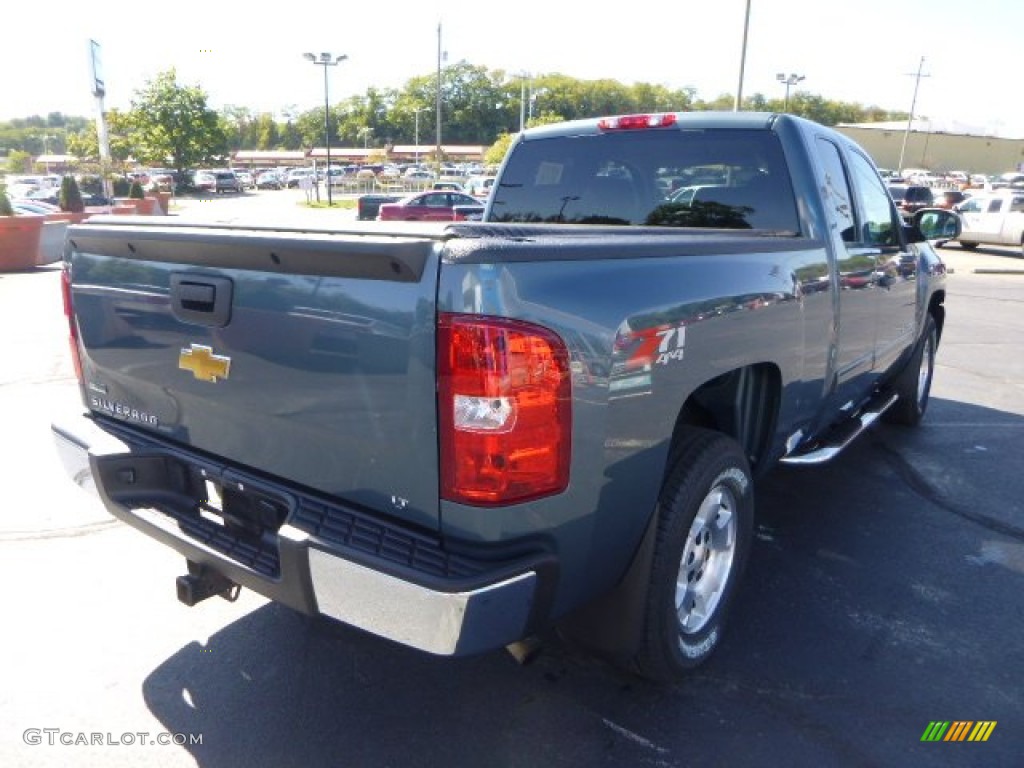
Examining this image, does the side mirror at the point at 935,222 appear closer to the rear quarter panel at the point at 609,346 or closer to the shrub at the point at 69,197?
the rear quarter panel at the point at 609,346

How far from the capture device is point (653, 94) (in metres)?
138

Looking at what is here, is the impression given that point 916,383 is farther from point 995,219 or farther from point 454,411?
point 995,219

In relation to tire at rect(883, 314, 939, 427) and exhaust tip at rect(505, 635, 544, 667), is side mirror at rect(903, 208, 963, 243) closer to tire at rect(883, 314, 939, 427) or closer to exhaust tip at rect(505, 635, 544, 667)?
tire at rect(883, 314, 939, 427)

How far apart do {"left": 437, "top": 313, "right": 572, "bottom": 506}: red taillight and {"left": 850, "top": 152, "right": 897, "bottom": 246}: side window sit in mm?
2909

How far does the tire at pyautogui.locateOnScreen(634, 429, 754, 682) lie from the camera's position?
2469mm

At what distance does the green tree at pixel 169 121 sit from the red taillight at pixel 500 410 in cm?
5808

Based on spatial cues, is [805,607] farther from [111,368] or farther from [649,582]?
[111,368]

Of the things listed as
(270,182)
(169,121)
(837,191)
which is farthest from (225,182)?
(837,191)

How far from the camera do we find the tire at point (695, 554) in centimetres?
247

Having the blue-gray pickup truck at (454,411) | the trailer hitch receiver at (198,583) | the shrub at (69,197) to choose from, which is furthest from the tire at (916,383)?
the shrub at (69,197)

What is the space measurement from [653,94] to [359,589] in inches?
5803

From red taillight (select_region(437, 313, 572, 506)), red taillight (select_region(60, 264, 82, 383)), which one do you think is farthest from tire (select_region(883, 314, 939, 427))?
red taillight (select_region(60, 264, 82, 383))

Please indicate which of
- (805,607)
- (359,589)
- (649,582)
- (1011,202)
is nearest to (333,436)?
(359,589)

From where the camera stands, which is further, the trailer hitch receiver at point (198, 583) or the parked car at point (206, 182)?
the parked car at point (206, 182)
